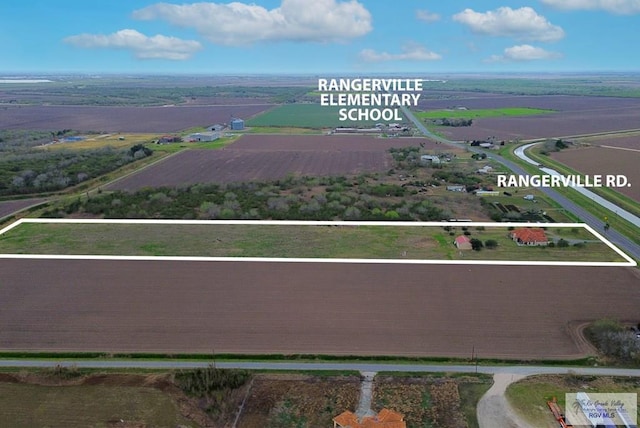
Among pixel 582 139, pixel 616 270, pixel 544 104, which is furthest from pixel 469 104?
pixel 616 270

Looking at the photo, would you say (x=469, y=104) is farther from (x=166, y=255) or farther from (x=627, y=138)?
(x=166, y=255)

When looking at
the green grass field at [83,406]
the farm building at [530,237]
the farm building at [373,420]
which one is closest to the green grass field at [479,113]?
the farm building at [530,237]

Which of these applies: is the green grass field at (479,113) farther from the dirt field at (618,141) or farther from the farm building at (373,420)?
the farm building at (373,420)

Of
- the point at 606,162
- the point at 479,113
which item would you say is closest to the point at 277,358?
the point at 606,162

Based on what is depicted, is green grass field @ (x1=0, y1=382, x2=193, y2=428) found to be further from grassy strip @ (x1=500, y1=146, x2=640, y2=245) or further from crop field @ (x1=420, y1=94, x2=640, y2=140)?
crop field @ (x1=420, y1=94, x2=640, y2=140)

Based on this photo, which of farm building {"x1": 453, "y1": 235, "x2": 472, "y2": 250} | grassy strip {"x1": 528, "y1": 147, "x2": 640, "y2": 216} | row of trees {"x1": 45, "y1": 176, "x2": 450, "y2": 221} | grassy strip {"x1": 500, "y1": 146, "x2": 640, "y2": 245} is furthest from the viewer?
grassy strip {"x1": 528, "y1": 147, "x2": 640, "y2": 216}

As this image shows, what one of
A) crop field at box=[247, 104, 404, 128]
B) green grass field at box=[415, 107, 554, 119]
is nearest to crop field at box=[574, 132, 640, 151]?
green grass field at box=[415, 107, 554, 119]
